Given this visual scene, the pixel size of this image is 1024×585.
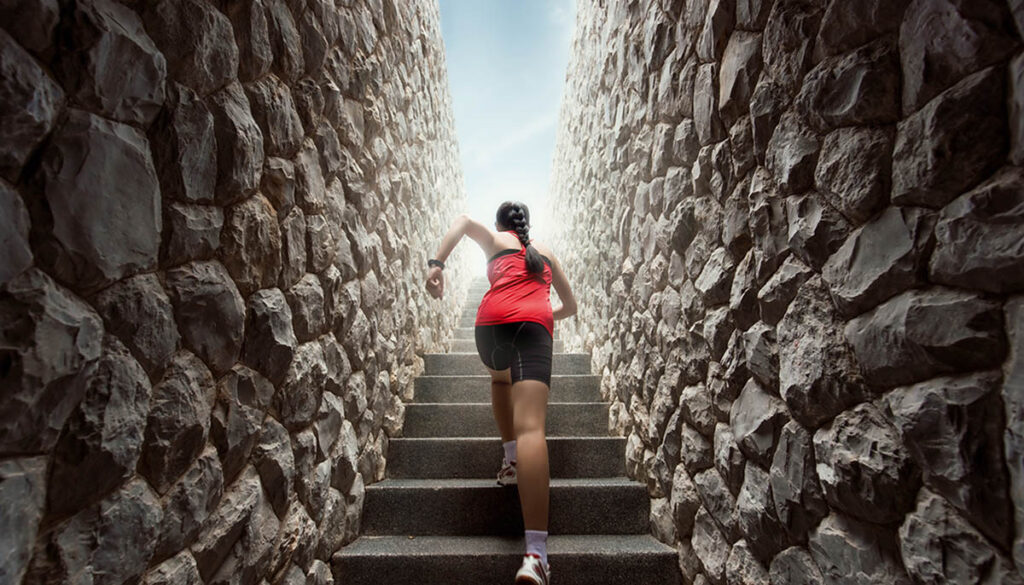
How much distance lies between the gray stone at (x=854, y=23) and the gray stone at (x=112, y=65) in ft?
3.62

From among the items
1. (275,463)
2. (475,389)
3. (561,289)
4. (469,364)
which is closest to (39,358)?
(275,463)

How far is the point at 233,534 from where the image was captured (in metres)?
0.98

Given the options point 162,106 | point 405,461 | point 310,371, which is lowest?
point 405,461

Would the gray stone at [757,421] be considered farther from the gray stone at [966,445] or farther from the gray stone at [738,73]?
the gray stone at [738,73]

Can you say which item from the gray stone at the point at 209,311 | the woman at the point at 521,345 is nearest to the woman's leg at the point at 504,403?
the woman at the point at 521,345

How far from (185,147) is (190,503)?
0.62 meters

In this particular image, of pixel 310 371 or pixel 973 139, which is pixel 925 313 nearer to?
pixel 973 139

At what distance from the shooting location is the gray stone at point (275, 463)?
1.10m

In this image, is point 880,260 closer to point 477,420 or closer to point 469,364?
point 477,420

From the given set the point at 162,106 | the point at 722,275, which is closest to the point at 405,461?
the point at 722,275

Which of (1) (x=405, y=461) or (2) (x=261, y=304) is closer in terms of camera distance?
(2) (x=261, y=304)

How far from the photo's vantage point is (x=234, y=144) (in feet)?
3.09

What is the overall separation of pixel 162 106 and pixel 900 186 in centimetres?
114

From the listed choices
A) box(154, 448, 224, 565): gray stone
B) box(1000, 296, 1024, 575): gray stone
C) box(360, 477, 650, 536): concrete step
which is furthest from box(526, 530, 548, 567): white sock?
box(1000, 296, 1024, 575): gray stone
